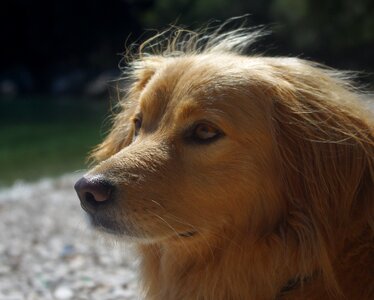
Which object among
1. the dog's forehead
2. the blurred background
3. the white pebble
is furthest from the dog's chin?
the white pebble

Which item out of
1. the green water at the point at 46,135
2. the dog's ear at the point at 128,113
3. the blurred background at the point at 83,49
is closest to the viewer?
the dog's ear at the point at 128,113

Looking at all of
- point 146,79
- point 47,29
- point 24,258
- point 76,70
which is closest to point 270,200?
point 146,79

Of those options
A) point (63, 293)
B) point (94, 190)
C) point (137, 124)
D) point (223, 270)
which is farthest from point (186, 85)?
point (63, 293)

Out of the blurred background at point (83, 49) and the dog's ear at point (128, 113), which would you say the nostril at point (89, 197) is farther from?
the blurred background at point (83, 49)

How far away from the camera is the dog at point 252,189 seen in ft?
11.1

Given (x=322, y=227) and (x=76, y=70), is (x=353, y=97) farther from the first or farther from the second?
(x=76, y=70)

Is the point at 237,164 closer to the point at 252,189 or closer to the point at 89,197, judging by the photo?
the point at 252,189

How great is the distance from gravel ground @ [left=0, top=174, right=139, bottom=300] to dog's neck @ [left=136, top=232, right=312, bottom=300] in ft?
1.53

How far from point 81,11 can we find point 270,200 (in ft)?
163

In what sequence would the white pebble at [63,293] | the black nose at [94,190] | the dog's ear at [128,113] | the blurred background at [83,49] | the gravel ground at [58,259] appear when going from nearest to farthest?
the black nose at [94,190]
the dog's ear at [128,113]
the white pebble at [63,293]
the gravel ground at [58,259]
the blurred background at [83,49]

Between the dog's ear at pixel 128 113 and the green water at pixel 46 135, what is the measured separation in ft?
3.42

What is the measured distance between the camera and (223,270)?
3.54 metres

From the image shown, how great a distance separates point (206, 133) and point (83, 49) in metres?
48.4

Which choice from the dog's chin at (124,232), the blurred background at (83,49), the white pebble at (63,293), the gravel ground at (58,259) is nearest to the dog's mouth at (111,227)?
the dog's chin at (124,232)
